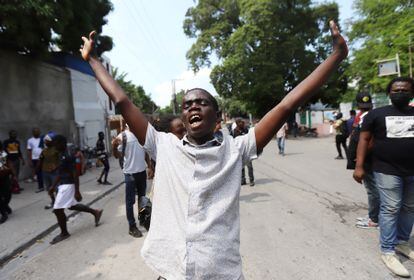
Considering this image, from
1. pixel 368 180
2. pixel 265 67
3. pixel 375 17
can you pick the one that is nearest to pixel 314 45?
pixel 265 67

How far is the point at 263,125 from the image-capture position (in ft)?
5.90

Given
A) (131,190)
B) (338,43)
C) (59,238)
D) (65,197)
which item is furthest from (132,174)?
(338,43)

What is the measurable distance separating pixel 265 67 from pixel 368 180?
2358cm

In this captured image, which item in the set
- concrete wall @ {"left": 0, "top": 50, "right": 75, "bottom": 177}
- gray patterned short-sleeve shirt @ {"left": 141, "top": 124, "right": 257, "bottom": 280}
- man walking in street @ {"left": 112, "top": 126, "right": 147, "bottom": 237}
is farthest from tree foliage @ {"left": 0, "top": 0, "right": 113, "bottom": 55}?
gray patterned short-sleeve shirt @ {"left": 141, "top": 124, "right": 257, "bottom": 280}

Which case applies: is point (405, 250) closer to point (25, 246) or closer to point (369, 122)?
point (369, 122)

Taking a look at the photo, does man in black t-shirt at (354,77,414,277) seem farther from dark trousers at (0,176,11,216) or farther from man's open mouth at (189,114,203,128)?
dark trousers at (0,176,11,216)

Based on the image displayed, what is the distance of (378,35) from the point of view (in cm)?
1717

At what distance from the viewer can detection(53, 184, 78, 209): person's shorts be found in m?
5.32

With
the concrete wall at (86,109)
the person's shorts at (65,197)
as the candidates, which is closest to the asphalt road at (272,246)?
the person's shorts at (65,197)

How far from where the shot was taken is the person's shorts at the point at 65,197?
5316mm

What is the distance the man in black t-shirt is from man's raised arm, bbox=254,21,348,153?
2.13 metres

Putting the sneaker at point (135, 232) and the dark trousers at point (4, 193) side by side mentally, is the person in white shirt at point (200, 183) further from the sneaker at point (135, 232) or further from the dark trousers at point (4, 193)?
the dark trousers at point (4, 193)

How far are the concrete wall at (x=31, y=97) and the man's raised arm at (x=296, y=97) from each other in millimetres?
10652

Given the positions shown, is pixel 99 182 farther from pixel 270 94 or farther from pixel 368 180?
pixel 270 94
